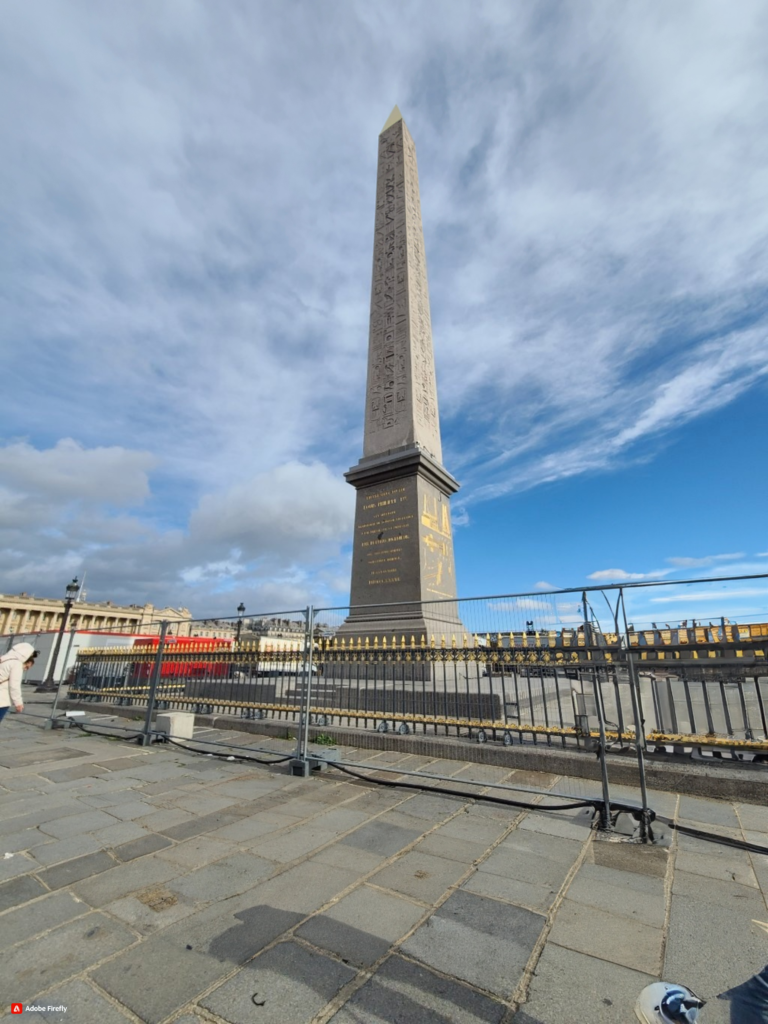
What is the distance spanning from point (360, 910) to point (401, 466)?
36.4 feet

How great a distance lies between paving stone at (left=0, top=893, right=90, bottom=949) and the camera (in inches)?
94.7

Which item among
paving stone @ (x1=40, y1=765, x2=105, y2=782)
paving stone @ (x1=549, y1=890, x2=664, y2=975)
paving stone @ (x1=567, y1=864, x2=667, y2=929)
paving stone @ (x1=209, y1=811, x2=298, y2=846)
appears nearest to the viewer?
paving stone @ (x1=549, y1=890, x2=664, y2=975)

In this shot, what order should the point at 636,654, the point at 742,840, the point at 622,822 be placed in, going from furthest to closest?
the point at 636,654 < the point at 622,822 < the point at 742,840

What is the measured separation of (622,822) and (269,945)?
121 inches

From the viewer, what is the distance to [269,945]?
7.55 ft

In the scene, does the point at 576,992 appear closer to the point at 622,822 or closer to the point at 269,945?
the point at 269,945

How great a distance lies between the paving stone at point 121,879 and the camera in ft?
9.22

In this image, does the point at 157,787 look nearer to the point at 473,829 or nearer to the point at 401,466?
the point at 473,829

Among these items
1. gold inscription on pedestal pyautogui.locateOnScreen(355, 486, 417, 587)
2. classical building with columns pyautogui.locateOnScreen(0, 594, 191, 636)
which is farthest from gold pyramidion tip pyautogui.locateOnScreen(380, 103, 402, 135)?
classical building with columns pyautogui.locateOnScreen(0, 594, 191, 636)

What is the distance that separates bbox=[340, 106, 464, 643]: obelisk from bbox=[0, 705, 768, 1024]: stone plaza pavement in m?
7.11

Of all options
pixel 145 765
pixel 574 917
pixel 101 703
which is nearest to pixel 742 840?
pixel 574 917

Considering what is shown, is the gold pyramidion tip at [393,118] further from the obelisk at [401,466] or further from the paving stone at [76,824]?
the paving stone at [76,824]

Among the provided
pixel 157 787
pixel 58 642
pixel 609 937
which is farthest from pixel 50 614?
pixel 609 937

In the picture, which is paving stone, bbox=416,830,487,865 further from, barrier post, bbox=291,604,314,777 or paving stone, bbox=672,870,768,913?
barrier post, bbox=291,604,314,777
